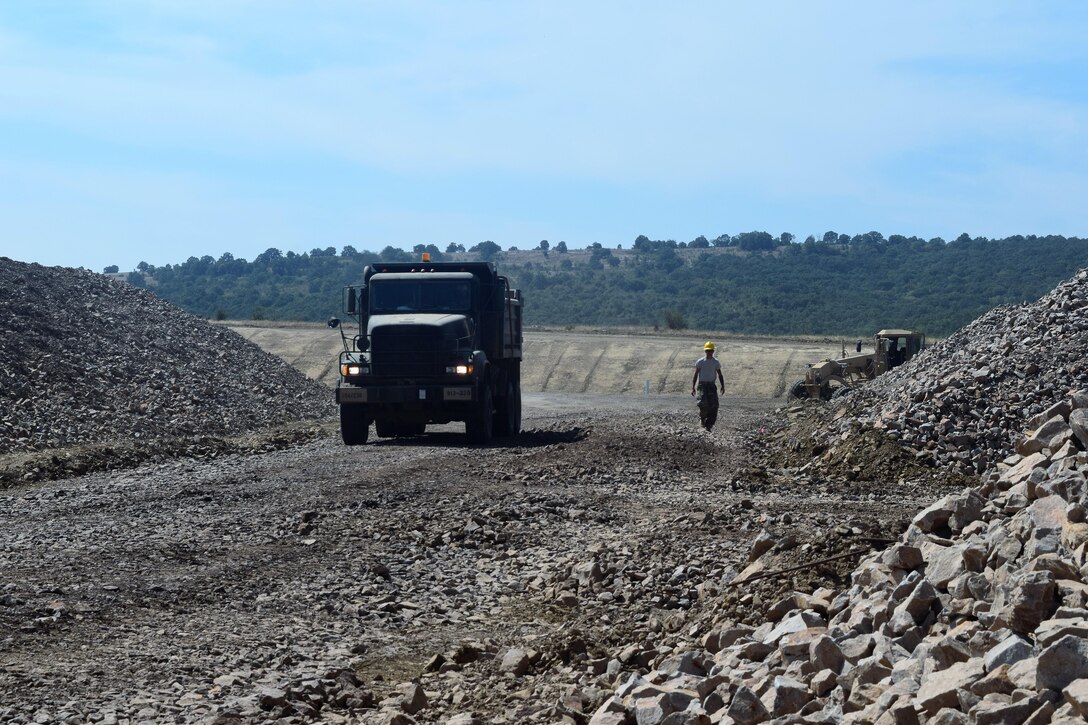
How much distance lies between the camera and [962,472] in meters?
15.2

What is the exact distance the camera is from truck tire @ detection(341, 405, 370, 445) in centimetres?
2112

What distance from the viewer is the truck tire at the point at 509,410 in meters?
23.3

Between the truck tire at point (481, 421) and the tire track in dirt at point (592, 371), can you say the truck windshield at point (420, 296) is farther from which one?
the tire track in dirt at point (592, 371)

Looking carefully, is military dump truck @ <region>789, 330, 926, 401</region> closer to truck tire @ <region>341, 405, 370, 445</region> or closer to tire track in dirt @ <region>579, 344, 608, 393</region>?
tire track in dirt @ <region>579, 344, 608, 393</region>

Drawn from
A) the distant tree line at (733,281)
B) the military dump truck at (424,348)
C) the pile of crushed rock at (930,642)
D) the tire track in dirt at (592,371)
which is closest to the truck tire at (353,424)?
the military dump truck at (424,348)

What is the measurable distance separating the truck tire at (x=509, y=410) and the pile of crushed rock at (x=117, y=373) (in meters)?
5.25

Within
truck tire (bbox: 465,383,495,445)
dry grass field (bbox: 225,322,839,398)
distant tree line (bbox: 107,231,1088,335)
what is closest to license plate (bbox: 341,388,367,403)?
truck tire (bbox: 465,383,495,445)

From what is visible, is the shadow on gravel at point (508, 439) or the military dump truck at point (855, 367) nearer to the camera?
the shadow on gravel at point (508, 439)

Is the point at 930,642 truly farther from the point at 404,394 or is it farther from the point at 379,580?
the point at 404,394

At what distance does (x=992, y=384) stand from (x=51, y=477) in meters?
12.4

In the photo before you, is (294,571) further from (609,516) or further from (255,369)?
(255,369)

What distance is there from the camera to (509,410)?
23.4 metres

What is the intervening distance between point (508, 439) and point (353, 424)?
2.99 meters

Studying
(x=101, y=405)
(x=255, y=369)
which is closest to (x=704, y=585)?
(x=101, y=405)
